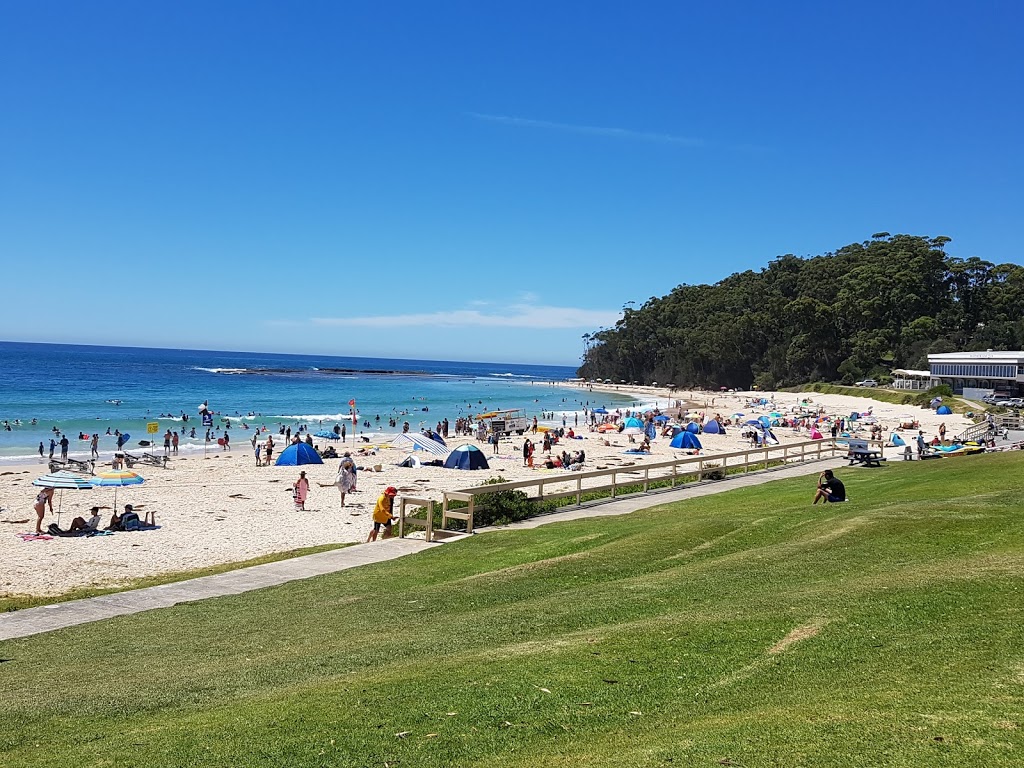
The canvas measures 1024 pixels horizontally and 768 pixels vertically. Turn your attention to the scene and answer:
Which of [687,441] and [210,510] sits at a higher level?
[687,441]

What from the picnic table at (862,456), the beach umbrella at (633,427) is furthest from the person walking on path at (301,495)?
the beach umbrella at (633,427)

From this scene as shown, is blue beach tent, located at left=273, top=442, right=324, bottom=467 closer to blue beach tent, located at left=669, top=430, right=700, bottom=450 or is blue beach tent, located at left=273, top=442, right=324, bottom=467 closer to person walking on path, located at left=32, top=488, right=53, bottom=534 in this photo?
person walking on path, located at left=32, top=488, right=53, bottom=534

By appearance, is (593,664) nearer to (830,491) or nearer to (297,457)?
(830,491)

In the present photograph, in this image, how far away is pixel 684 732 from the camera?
5.22m

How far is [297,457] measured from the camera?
36156 millimetres

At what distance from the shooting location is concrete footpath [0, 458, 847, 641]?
431 inches

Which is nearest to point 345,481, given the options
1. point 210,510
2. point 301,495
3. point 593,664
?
point 301,495

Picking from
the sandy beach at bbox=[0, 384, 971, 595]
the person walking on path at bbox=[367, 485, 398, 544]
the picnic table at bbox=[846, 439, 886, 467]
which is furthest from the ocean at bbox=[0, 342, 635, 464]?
the picnic table at bbox=[846, 439, 886, 467]

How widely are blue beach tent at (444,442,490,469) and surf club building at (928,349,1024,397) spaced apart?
51.5 m

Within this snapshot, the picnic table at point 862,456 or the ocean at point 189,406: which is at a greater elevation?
the picnic table at point 862,456

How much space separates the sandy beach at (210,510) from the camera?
55.5 feet

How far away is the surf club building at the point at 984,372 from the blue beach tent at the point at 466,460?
5153 cm

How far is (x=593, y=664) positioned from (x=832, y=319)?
109m

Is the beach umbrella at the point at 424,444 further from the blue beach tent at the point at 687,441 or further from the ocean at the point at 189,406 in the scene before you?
the blue beach tent at the point at 687,441
